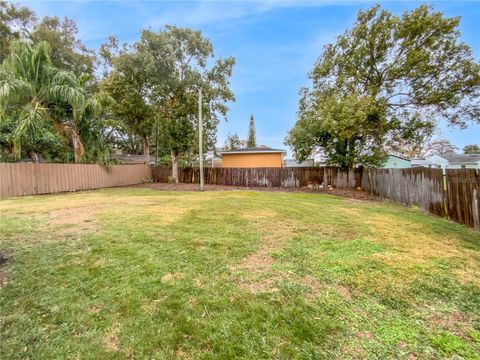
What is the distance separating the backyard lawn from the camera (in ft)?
5.89

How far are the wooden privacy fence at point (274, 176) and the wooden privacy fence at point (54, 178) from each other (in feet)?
14.0

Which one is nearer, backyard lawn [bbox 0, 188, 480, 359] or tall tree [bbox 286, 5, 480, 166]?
backyard lawn [bbox 0, 188, 480, 359]

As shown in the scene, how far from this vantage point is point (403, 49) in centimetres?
1215

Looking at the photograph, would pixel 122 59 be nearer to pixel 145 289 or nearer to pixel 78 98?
pixel 78 98

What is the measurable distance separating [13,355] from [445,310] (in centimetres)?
349

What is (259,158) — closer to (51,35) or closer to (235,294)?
(235,294)

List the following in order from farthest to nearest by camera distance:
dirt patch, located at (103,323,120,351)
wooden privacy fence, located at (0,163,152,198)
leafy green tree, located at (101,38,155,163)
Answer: leafy green tree, located at (101,38,155,163) < wooden privacy fence, located at (0,163,152,198) < dirt patch, located at (103,323,120,351)

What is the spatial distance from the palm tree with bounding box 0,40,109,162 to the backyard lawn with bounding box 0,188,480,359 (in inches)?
342

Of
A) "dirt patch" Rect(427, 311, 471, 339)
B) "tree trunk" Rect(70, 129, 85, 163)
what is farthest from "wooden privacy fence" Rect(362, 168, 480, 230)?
"tree trunk" Rect(70, 129, 85, 163)

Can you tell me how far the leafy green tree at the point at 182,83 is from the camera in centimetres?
1509

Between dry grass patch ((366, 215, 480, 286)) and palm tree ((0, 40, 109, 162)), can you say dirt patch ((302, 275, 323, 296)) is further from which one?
palm tree ((0, 40, 109, 162))

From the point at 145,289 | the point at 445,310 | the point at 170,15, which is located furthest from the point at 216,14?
the point at 445,310

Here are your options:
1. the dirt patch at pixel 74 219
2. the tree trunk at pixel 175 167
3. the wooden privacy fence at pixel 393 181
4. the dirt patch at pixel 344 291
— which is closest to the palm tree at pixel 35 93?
the tree trunk at pixel 175 167

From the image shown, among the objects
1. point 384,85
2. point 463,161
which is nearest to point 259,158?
point 384,85
